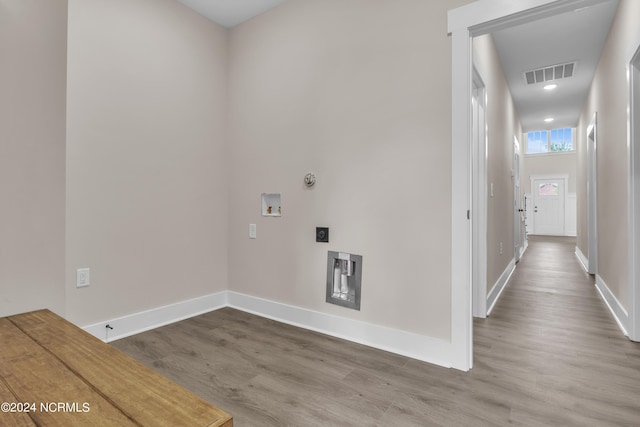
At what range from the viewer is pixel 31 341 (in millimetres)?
767

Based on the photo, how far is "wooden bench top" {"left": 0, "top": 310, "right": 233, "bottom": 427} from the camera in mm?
514

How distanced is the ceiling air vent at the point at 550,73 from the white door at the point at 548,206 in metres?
6.81

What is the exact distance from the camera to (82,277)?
2295 mm

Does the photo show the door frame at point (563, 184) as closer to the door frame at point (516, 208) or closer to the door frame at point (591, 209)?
the door frame at point (516, 208)

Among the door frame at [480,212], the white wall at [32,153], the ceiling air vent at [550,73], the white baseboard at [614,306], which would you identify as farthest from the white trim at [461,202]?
the ceiling air vent at [550,73]

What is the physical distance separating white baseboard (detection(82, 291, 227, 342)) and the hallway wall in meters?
3.45

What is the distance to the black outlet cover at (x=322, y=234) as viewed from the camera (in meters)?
2.64

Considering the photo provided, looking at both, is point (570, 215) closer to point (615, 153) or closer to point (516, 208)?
point (516, 208)

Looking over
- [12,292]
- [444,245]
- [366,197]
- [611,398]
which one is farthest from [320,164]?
[611,398]

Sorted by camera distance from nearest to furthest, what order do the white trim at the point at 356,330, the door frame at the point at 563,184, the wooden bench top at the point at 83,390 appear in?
the wooden bench top at the point at 83,390
the white trim at the point at 356,330
the door frame at the point at 563,184

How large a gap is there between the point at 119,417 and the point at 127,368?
0.16 meters

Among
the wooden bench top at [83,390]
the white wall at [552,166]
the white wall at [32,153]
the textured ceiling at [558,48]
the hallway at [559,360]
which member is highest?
the textured ceiling at [558,48]

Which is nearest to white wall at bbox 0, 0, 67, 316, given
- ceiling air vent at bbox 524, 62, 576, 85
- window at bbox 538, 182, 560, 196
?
ceiling air vent at bbox 524, 62, 576, 85

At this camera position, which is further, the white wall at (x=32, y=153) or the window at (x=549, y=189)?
the window at (x=549, y=189)
